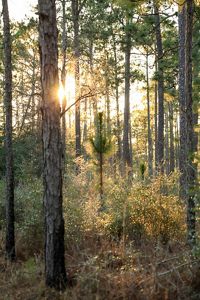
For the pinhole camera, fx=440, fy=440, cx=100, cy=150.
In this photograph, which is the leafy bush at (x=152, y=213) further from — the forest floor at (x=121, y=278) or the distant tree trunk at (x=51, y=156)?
the distant tree trunk at (x=51, y=156)

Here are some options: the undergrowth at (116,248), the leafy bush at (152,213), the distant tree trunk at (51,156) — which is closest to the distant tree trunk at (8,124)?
the undergrowth at (116,248)

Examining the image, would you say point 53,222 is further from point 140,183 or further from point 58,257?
point 140,183

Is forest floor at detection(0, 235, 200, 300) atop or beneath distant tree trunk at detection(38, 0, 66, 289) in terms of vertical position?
beneath

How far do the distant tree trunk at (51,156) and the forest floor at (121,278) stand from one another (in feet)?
1.25

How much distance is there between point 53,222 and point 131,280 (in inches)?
63.4

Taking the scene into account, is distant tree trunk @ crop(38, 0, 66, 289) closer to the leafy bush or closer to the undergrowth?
the undergrowth

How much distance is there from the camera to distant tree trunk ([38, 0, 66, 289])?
727 centimetres

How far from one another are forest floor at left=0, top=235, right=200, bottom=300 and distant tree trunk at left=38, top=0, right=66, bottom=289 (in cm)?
38

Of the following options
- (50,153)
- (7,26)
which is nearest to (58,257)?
(50,153)

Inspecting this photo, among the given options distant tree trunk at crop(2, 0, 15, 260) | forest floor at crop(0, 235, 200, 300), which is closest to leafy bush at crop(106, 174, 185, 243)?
forest floor at crop(0, 235, 200, 300)

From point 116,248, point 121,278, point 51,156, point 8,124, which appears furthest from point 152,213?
point 8,124

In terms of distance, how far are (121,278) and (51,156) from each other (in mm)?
2248

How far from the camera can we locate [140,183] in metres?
10.1

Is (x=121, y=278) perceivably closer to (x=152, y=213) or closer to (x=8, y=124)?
(x=152, y=213)
